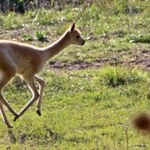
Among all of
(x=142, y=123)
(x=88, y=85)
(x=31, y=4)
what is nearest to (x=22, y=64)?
(x=88, y=85)

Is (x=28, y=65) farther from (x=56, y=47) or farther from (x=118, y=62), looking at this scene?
(x=118, y=62)

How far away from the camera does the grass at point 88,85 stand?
232 inches

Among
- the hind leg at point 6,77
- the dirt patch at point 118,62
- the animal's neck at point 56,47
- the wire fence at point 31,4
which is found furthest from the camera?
the wire fence at point 31,4

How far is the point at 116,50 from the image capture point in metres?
10.4

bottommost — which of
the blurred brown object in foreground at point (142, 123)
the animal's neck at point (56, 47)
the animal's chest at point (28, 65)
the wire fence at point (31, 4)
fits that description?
the wire fence at point (31, 4)

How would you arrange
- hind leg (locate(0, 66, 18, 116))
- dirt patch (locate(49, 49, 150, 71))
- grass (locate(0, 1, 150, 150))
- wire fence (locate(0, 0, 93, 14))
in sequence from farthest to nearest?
wire fence (locate(0, 0, 93, 14)), dirt patch (locate(49, 49, 150, 71)), hind leg (locate(0, 66, 18, 116)), grass (locate(0, 1, 150, 150))

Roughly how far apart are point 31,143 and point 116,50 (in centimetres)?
496

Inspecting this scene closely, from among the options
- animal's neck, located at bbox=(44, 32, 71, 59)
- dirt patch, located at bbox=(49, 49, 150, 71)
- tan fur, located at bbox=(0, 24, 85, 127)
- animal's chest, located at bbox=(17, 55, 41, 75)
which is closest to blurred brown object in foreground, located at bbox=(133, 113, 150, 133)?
tan fur, located at bbox=(0, 24, 85, 127)

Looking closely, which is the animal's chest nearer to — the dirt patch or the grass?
the grass

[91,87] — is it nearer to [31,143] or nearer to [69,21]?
[31,143]

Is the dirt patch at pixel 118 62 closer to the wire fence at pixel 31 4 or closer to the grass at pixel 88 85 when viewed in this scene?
the grass at pixel 88 85

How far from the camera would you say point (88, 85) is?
334 inches

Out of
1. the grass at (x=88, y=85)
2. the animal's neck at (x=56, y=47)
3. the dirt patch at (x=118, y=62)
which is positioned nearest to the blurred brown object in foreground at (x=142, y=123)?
the grass at (x=88, y=85)

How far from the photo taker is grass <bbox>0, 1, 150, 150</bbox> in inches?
232
